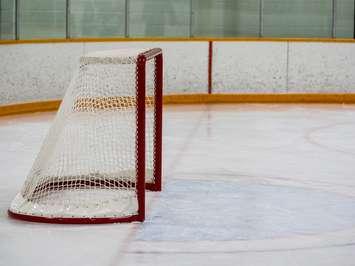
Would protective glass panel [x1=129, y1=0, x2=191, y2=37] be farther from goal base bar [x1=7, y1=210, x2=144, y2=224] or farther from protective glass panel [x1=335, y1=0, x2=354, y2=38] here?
goal base bar [x1=7, y1=210, x2=144, y2=224]

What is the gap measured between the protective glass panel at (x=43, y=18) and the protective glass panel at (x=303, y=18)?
3.41m

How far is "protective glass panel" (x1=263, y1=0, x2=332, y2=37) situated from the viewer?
13.6m

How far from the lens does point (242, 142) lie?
8633 millimetres

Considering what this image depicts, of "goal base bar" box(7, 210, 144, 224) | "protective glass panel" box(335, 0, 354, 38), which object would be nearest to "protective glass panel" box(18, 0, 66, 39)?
"protective glass panel" box(335, 0, 354, 38)

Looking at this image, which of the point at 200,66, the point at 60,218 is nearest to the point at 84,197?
the point at 60,218

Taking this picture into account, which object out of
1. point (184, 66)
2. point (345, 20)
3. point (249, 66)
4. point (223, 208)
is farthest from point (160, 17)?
point (223, 208)

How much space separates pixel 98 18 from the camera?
40.9 ft

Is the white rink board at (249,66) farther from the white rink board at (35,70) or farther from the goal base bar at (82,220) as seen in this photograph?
the goal base bar at (82,220)

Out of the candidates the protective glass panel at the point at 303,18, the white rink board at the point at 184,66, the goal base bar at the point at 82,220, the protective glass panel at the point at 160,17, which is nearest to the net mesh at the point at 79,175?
the goal base bar at the point at 82,220

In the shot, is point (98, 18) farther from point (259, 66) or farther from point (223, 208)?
point (223, 208)

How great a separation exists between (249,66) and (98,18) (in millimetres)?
2118

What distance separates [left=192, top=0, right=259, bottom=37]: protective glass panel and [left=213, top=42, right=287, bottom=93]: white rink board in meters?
0.93

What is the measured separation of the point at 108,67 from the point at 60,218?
220 inches

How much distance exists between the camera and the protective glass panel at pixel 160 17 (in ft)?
41.8
